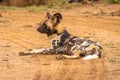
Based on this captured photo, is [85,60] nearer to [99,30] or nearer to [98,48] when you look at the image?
[98,48]

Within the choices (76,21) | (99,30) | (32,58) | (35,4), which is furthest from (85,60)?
(35,4)

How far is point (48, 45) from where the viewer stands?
438 inches

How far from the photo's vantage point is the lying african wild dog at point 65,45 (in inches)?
368

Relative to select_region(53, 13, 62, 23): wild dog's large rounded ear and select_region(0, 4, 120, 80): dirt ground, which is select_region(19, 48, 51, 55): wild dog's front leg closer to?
select_region(0, 4, 120, 80): dirt ground

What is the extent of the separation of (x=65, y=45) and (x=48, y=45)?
1.39m

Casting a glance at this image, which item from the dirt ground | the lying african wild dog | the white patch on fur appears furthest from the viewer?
the lying african wild dog

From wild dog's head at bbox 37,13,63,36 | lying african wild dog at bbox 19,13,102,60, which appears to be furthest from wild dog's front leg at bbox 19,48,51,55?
wild dog's head at bbox 37,13,63,36

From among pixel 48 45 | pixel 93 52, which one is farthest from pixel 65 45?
pixel 48 45

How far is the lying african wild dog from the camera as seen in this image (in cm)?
935

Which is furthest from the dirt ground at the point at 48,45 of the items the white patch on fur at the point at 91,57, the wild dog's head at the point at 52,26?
the wild dog's head at the point at 52,26

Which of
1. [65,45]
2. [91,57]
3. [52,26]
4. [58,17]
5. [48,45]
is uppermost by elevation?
[58,17]

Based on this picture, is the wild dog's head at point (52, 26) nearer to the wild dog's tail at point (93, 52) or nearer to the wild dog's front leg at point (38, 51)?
the wild dog's front leg at point (38, 51)

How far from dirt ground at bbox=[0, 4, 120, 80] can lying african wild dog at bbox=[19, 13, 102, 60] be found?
189mm

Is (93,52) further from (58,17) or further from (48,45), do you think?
(48,45)
